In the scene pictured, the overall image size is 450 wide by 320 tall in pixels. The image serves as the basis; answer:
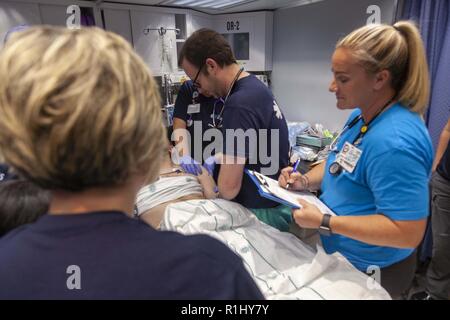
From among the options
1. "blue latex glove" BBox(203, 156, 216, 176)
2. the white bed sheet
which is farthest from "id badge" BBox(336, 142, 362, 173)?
"blue latex glove" BBox(203, 156, 216, 176)

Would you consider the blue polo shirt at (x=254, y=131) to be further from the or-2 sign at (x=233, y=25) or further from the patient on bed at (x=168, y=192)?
the or-2 sign at (x=233, y=25)

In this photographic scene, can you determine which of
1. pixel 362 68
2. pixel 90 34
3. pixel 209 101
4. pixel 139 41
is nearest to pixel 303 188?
pixel 362 68

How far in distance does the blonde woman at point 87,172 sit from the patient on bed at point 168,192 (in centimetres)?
92

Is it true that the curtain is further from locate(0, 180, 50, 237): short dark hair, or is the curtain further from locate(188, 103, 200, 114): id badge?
locate(0, 180, 50, 237): short dark hair

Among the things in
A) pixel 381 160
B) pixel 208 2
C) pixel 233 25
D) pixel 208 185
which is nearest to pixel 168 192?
pixel 208 185

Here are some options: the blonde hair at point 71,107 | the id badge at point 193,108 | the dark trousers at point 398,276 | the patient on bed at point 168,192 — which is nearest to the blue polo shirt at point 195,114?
the id badge at point 193,108

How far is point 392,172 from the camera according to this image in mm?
772

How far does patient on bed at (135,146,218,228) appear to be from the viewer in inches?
53.7

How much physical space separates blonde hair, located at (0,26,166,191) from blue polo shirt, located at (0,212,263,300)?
0.22ft

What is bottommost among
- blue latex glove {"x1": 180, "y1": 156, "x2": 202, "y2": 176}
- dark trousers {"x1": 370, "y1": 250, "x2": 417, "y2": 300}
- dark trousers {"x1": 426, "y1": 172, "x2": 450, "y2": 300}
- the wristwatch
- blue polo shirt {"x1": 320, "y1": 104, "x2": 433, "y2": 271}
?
dark trousers {"x1": 426, "y1": 172, "x2": 450, "y2": 300}

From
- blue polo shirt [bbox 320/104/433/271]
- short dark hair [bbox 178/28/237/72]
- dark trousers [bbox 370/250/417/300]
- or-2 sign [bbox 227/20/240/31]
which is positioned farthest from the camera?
or-2 sign [bbox 227/20/240/31]

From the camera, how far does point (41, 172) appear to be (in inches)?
15.5

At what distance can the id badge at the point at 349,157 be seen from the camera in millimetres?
885

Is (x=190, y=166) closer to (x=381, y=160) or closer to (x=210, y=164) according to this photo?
(x=210, y=164)
